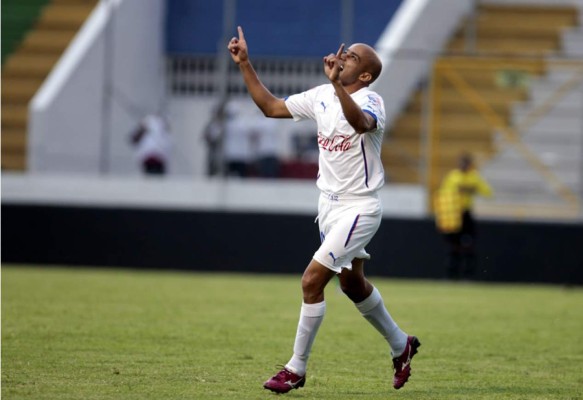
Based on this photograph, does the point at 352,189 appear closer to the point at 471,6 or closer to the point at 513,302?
the point at 513,302

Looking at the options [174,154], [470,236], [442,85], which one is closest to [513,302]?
[470,236]

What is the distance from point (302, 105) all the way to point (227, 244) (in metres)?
13.9

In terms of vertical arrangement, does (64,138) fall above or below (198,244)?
above

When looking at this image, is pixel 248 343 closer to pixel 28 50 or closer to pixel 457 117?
pixel 457 117

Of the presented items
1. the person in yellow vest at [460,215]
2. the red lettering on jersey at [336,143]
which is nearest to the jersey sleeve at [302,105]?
the red lettering on jersey at [336,143]

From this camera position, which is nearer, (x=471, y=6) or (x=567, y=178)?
(x=567, y=178)

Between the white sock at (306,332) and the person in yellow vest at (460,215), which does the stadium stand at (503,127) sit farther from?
the white sock at (306,332)

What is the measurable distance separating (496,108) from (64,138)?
7.56 metres

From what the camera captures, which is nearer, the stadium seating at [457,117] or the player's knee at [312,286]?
the player's knee at [312,286]

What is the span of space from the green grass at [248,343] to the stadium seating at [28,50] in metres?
5.13

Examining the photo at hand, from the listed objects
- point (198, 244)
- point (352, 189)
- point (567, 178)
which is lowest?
point (198, 244)

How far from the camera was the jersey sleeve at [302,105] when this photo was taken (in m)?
9.22

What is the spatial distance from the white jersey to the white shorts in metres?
0.07

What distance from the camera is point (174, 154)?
78.2 feet
